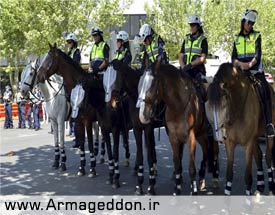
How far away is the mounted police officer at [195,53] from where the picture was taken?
7184 mm

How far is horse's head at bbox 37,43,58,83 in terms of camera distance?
8.46 meters

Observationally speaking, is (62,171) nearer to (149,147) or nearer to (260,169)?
(149,147)

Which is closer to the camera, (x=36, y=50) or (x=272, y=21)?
(x=36, y=50)

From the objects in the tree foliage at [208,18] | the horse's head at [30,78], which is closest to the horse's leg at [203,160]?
the horse's head at [30,78]

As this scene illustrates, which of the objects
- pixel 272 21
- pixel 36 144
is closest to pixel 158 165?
pixel 36 144

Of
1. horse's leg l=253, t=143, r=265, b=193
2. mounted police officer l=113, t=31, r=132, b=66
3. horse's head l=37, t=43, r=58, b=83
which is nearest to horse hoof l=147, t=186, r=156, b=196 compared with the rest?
horse's leg l=253, t=143, r=265, b=193

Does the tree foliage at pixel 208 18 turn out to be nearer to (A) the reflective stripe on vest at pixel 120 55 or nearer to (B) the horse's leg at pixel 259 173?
(A) the reflective stripe on vest at pixel 120 55

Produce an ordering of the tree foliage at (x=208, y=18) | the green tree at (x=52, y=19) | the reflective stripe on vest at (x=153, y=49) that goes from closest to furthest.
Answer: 1. the reflective stripe on vest at (x=153, y=49)
2. the green tree at (x=52, y=19)
3. the tree foliage at (x=208, y=18)

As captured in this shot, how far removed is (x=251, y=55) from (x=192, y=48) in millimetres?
1169

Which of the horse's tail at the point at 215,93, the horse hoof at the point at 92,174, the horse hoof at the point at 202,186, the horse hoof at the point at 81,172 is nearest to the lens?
the horse's tail at the point at 215,93

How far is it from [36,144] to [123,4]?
15.3m

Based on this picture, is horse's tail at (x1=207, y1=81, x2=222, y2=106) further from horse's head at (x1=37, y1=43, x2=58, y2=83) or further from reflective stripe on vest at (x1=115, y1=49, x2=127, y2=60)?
horse's head at (x1=37, y1=43, x2=58, y2=83)

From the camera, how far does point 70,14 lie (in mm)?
24109

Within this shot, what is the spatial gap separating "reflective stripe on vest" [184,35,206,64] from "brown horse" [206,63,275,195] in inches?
53.9
